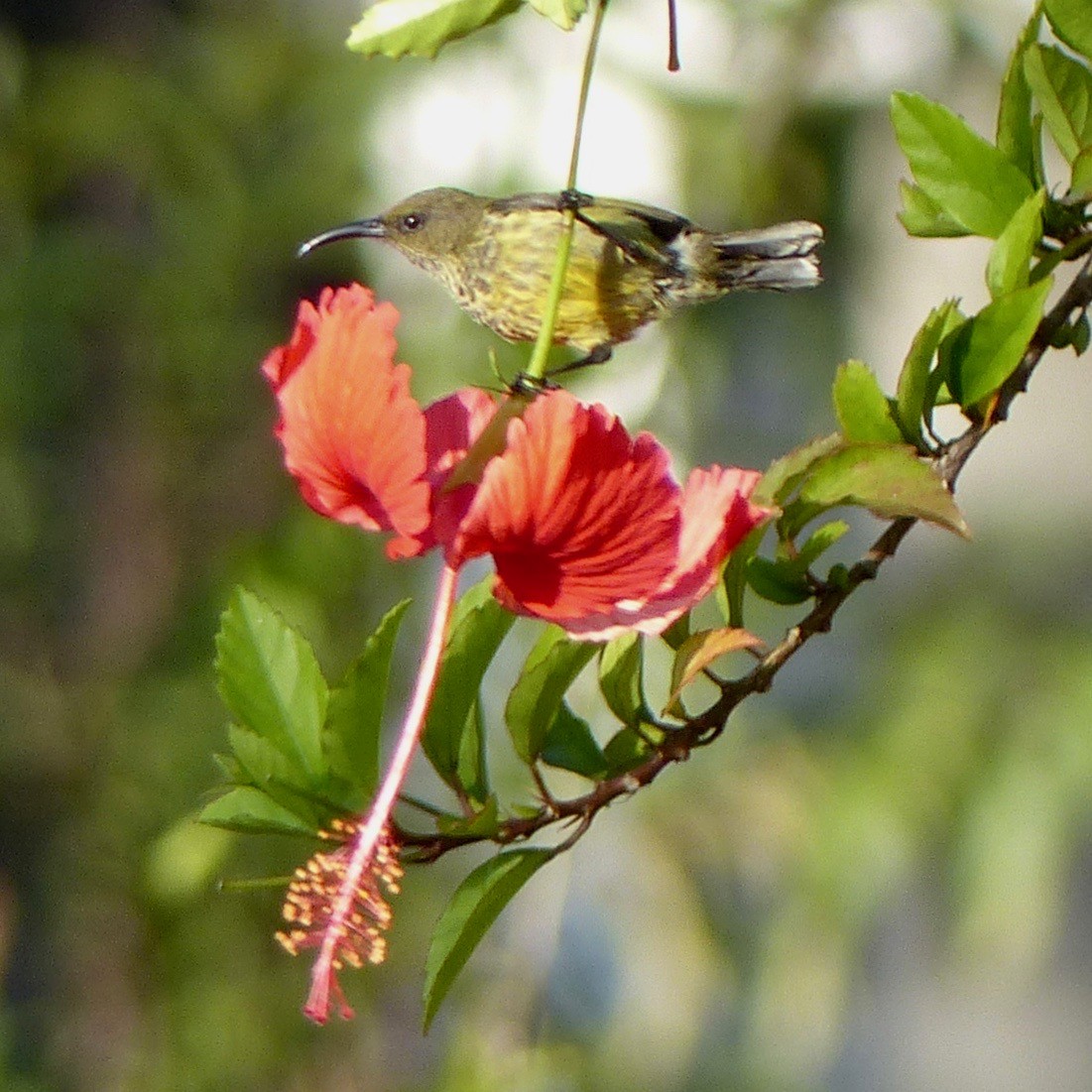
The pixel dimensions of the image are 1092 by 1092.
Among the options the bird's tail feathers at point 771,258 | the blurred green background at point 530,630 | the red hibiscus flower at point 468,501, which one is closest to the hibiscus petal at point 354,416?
the red hibiscus flower at point 468,501

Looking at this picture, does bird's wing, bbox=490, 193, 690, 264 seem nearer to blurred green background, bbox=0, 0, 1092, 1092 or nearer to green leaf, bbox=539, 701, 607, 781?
green leaf, bbox=539, 701, 607, 781

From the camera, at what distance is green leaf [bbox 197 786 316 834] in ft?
1.81

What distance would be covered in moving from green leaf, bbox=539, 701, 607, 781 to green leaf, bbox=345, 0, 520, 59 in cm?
23

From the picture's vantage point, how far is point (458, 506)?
49 cm

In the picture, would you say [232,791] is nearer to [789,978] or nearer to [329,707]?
[329,707]

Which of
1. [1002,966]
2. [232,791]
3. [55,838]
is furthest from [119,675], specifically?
[232,791]

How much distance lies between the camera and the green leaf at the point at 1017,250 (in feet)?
1.71

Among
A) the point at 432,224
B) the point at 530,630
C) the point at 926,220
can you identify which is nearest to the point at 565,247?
the point at 926,220

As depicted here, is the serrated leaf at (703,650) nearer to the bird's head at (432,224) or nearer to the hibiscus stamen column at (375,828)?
the hibiscus stamen column at (375,828)

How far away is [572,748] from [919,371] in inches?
7.0

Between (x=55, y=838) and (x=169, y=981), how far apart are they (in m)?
0.30

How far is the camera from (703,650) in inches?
20.0

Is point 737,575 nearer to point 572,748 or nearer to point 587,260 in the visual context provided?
point 572,748

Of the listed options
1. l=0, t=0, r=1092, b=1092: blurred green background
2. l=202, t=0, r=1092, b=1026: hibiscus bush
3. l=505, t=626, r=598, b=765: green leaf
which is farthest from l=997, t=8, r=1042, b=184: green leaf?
l=0, t=0, r=1092, b=1092: blurred green background
